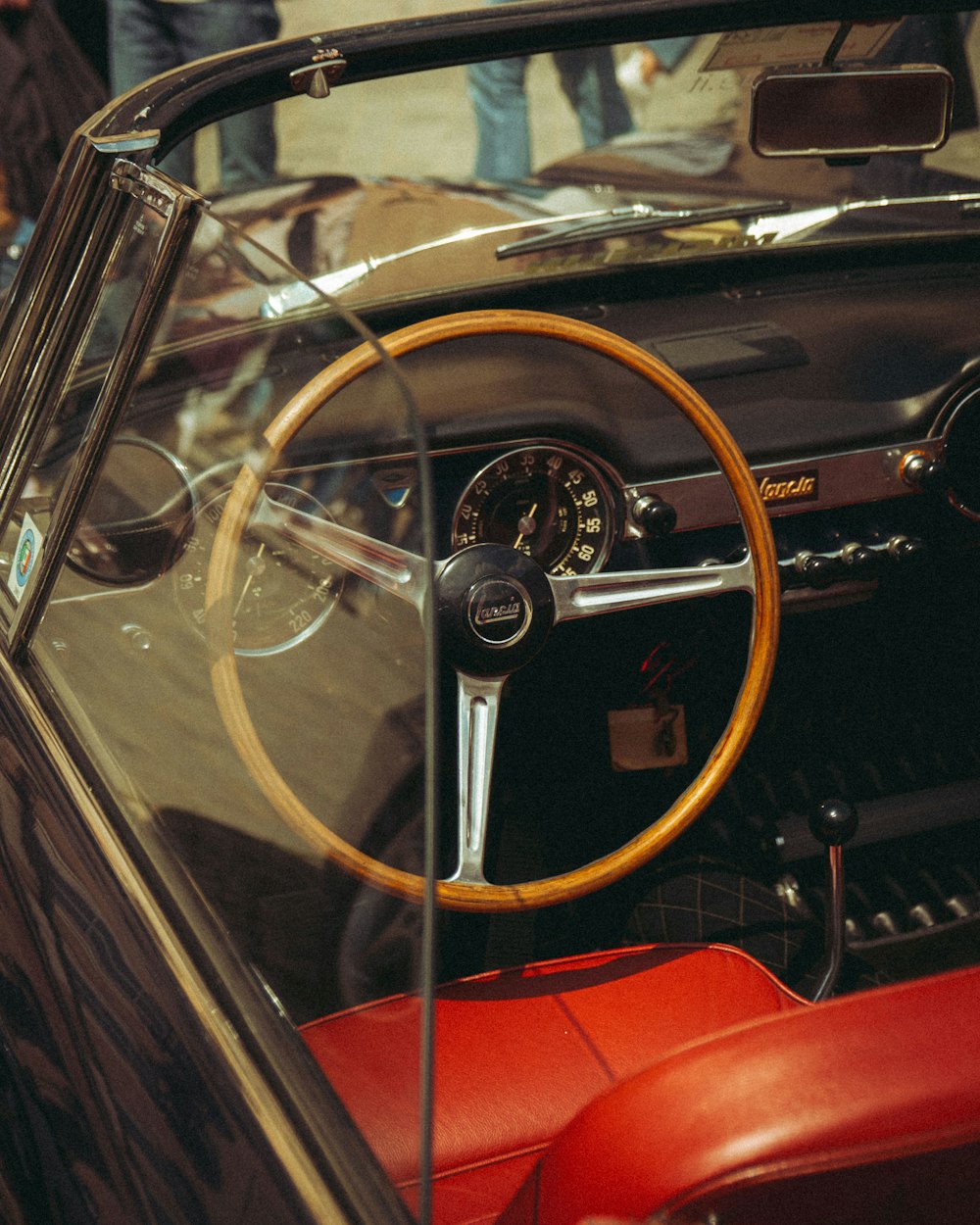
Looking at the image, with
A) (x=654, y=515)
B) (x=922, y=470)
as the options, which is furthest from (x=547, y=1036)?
(x=922, y=470)

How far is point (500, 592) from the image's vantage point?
5.10ft

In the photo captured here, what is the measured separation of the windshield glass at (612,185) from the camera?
184 cm

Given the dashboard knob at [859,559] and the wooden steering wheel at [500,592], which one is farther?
the dashboard knob at [859,559]

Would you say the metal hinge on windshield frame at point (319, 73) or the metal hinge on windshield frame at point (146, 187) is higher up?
the metal hinge on windshield frame at point (319, 73)

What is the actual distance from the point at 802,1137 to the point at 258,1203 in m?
0.32

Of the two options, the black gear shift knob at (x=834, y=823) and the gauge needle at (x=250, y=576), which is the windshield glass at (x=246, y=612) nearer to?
the gauge needle at (x=250, y=576)

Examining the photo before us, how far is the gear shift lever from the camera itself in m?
1.80

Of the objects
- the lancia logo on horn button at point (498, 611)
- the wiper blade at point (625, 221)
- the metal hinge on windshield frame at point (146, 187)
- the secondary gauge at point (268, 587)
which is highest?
the metal hinge on windshield frame at point (146, 187)

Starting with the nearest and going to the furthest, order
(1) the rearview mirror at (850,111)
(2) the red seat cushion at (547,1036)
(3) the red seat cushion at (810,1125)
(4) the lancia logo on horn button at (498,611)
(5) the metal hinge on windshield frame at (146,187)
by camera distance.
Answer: (3) the red seat cushion at (810,1125)
(5) the metal hinge on windshield frame at (146,187)
(2) the red seat cushion at (547,1036)
(4) the lancia logo on horn button at (498,611)
(1) the rearview mirror at (850,111)

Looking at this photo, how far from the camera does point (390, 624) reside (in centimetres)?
120

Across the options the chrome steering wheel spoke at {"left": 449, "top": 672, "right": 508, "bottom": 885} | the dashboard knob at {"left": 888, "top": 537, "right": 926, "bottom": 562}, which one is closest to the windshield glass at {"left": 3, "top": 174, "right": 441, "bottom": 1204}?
the chrome steering wheel spoke at {"left": 449, "top": 672, "right": 508, "bottom": 885}

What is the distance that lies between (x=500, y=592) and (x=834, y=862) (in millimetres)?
708

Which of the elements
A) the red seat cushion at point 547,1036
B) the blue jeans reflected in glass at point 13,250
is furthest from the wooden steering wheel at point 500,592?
the blue jeans reflected in glass at point 13,250

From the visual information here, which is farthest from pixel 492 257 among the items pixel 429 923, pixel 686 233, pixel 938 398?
pixel 429 923
